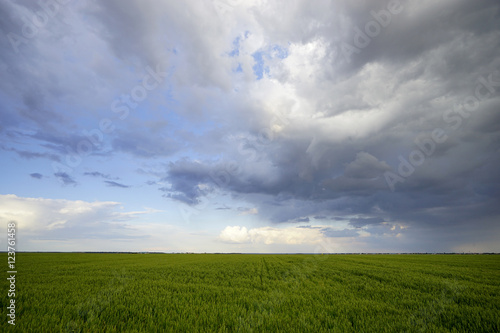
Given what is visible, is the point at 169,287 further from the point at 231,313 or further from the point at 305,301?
the point at 305,301

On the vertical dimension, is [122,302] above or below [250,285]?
above

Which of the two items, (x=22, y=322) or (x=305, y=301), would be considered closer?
(x=22, y=322)

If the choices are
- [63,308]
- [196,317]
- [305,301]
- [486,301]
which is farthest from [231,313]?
[486,301]

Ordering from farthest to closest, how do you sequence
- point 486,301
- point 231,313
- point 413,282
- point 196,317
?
point 413,282 < point 486,301 < point 231,313 < point 196,317

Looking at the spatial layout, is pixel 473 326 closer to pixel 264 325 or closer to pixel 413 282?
pixel 264 325

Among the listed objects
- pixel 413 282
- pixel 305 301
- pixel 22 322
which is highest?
pixel 22 322

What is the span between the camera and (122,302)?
376 inches

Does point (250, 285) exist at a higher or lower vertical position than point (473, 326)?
lower

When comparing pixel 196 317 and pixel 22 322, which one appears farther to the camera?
pixel 196 317

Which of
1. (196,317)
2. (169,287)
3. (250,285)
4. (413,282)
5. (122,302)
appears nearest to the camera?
(196,317)

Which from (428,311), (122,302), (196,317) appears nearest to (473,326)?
(428,311)

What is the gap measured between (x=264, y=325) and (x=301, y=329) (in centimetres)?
112

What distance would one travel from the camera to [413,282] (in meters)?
15.5

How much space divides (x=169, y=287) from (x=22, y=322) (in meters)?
7.33
